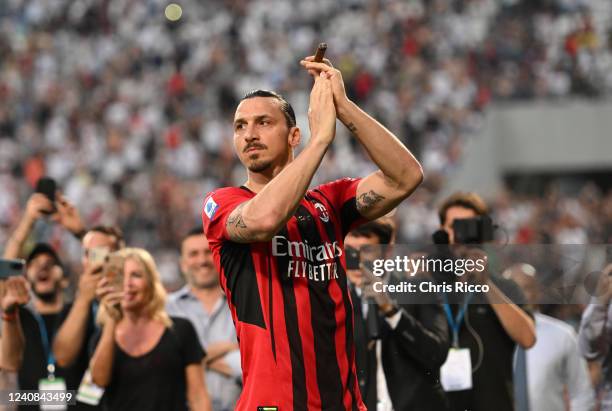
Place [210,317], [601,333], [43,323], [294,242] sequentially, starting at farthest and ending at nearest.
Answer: [210,317], [43,323], [601,333], [294,242]

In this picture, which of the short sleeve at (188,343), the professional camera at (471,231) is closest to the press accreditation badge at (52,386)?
the short sleeve at (188,343)

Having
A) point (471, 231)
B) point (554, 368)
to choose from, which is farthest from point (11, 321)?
point (554, 368)

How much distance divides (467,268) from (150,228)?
1336 centimetres

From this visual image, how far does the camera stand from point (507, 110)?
891 inches

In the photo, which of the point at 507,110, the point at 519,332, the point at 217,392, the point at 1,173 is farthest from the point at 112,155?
the point at 519,332

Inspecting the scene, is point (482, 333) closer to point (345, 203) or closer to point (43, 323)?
point (345, 203)

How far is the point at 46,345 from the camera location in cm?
642

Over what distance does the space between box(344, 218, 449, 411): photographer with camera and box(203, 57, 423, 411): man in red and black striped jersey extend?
1.09m

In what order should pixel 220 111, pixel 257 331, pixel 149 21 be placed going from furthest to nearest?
pixel 149 21, pixel 220 111, pixel 257 331

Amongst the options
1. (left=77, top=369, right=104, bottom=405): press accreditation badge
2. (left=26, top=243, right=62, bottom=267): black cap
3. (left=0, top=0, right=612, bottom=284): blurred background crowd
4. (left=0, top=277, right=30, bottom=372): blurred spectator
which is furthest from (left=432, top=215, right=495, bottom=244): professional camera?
(left=0, top=0, right=612, bottom=284): blurred background crowd

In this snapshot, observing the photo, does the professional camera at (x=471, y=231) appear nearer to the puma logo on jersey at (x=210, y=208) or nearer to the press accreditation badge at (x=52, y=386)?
the puma logo on jersey at (x=210, y=208)

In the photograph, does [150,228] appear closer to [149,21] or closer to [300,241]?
[149,21]

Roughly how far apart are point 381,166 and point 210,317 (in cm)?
321

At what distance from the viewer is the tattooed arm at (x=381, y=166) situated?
4211 mm
